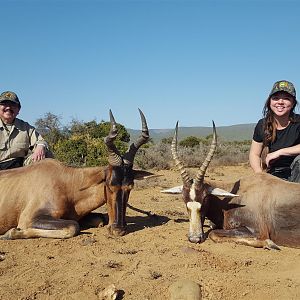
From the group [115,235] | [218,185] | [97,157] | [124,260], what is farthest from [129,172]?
[97,157]

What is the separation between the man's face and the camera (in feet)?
26.7

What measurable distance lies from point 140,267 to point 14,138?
4.22 meters

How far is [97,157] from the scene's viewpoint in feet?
52.7

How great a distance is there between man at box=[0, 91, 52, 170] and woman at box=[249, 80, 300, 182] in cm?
391

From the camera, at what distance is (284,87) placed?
7.27 m

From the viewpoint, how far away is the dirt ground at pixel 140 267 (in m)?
4.44

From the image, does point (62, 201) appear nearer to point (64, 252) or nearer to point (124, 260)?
point (64, 252)

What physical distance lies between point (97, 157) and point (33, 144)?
7702 millimetres

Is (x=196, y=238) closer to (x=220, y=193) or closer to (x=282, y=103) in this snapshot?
(x=220, y=193)

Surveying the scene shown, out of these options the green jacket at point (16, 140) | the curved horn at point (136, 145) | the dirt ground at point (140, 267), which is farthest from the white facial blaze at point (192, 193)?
the green jacket at point (16, 140)

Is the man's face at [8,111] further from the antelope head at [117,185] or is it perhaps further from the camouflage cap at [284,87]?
the camouflage cap at [284,87]

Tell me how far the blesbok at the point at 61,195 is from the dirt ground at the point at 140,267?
0.24 metres

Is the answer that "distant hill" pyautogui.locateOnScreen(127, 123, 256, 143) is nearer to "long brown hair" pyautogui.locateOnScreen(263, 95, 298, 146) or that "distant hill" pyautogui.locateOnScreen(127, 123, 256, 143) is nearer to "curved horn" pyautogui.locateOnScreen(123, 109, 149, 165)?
"long brown hair" pyautogui.locateOnScreen(263, 95, 298, 146)

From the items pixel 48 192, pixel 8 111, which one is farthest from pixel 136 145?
pixel 8 111
